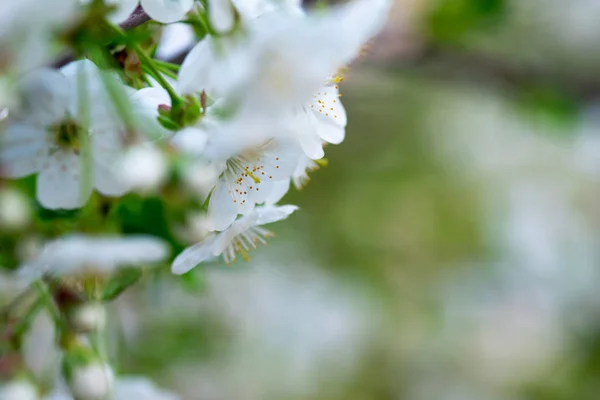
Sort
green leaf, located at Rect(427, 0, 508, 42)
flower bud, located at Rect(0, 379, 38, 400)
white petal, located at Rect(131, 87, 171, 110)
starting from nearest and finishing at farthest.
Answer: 1. white petal, located at Rect(131, 87, 171, 110)
2. flower bud, located at Rect(0, 379, 38, 400)
3. green leaf, located at Rect(427, 0, 508, 42)

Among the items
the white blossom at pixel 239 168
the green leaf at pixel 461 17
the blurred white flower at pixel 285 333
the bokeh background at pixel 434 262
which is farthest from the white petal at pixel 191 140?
the blurred white flower at pixel 285 333

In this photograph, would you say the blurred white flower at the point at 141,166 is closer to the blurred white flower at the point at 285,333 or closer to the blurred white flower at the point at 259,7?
the blurred white flower at the point at 259,7

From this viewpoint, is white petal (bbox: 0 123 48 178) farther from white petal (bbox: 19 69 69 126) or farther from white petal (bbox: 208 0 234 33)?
white petal (bbox: 208 0 234 33)

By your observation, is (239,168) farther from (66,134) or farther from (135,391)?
(135,391)

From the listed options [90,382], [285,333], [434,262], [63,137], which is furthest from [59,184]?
[434,262]

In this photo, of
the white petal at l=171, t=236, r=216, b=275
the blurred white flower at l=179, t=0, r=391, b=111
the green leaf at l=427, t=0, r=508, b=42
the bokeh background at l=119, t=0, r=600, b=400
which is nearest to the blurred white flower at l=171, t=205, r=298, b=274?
the white petal at l=171, t=236, r=216, b=275

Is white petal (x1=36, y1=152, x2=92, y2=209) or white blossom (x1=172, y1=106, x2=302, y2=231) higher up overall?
white blossom (x1=172, y1=106, x2=302, y2=231)
